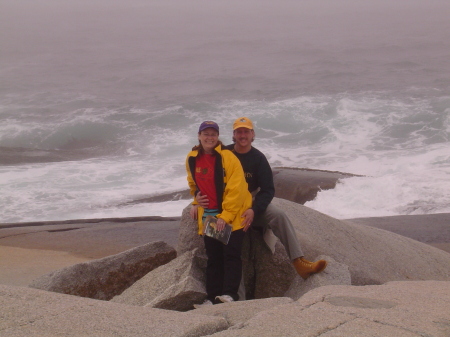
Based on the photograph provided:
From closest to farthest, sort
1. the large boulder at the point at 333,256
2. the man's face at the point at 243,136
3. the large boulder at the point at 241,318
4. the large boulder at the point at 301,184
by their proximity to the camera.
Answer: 1. the large boulder at the point at 241,318
2. the man's face at the point at 243,136
3. the large boulder at the point at 333,256
4. the large boulder at the point at 301,184

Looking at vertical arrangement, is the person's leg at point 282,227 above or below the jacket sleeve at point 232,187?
below

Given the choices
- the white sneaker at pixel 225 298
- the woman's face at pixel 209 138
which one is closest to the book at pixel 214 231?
the white sneaker at pixel 225 298

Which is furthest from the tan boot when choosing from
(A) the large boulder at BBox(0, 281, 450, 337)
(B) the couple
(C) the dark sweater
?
(A) the large boulder at BBox(0, 281, 450, 337)

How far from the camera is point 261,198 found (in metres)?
4.44

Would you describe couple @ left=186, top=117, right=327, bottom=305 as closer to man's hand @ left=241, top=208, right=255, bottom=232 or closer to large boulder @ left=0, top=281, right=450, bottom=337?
man's hand @ left=241, top=208, right=255, bottom=232

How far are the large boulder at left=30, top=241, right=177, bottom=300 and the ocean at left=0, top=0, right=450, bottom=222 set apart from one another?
5681 millimetres

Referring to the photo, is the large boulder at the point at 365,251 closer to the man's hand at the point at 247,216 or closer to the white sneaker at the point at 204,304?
the man's hand at the point at 247,216

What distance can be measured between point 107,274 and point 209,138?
5.65 feet

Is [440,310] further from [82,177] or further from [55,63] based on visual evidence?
[55,63]

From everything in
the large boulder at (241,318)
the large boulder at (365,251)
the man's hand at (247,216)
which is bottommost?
the large boulder at (365,251)

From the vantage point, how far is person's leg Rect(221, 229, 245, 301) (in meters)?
4.31

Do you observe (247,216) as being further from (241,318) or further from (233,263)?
(241,318)

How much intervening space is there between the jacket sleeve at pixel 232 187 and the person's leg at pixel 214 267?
0.90ft

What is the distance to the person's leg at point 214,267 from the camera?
440 cm
